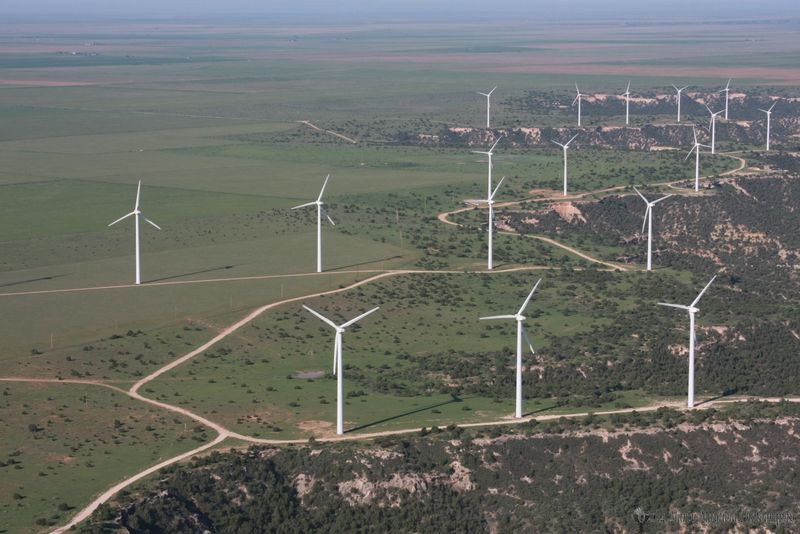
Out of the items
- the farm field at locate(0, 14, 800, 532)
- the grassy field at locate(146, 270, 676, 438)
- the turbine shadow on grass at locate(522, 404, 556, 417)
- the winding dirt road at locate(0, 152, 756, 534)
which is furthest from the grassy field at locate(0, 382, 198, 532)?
the turbine shadow on grass at locate(522, 404, 556, 417)

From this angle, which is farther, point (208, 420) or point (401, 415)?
point (401, 415)

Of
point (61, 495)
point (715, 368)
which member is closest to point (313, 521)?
point (61, 495)

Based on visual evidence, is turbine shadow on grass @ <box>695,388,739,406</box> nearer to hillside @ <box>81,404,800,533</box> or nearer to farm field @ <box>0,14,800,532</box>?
farm field @ <box>0,14,800,532</box>

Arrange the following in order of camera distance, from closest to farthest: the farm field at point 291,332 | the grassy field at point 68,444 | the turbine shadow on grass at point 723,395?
the grassy field at point 68,444
the farm field at point 291,332
the turbine shadow on grass at point 723,395

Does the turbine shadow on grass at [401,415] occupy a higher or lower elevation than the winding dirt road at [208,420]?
lower

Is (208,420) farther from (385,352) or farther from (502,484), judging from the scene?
(385,352)

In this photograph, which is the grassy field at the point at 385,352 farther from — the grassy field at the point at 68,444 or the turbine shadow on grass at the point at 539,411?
the grassy field at the point at 68,444

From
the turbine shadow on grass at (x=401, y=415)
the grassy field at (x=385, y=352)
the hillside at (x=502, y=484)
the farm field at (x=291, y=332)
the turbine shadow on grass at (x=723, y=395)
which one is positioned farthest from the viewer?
the turbine shadow on grass at (x=723, y=395)

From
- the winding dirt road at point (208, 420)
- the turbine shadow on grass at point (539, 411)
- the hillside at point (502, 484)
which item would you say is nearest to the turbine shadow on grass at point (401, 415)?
the winding dirt road at point (208, 420)

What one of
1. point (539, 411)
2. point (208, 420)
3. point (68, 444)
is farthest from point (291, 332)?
point (68, 444)
